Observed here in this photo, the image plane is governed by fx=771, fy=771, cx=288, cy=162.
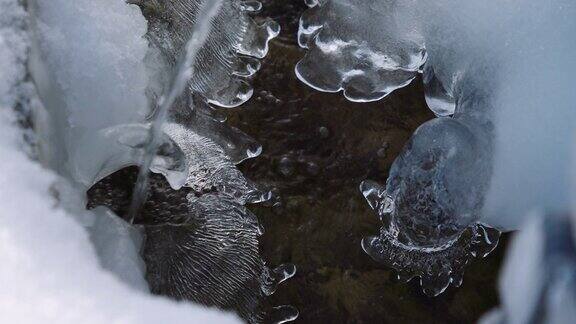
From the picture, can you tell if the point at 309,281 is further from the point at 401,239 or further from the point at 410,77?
the point at 410,77

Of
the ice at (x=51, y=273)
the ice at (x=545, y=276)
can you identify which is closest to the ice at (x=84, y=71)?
the ice at (x=51, y=273)

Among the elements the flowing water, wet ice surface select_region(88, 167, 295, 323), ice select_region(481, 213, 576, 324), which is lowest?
wet ice surface select_region(88, 167, 295, 323)

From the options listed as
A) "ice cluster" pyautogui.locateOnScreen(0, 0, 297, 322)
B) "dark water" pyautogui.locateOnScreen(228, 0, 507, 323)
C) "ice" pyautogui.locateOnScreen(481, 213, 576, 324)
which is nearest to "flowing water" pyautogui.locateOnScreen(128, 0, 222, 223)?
"ice cluster" pyautogui.locateOnScreen(0, 0, 297, 322)

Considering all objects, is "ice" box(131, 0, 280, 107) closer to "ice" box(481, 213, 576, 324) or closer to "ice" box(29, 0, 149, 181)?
"ice" box(29, 0, 149, 181)

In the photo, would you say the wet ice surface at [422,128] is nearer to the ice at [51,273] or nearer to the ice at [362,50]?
the ice at [362,50]

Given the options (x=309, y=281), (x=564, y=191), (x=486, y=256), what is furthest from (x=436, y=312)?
(x=564, y=191)

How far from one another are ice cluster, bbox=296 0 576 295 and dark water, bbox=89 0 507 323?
4 centimetres

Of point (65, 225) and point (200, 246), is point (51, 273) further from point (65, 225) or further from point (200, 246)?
point (200, 246)

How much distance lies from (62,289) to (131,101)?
1.70 ft

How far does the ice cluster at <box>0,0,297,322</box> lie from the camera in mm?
1047

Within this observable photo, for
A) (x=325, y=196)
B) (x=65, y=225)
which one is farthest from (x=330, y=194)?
(x=65, y=225)

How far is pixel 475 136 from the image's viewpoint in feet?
4.71

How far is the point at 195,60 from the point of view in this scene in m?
1.64

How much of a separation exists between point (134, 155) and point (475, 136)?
0.65 m
